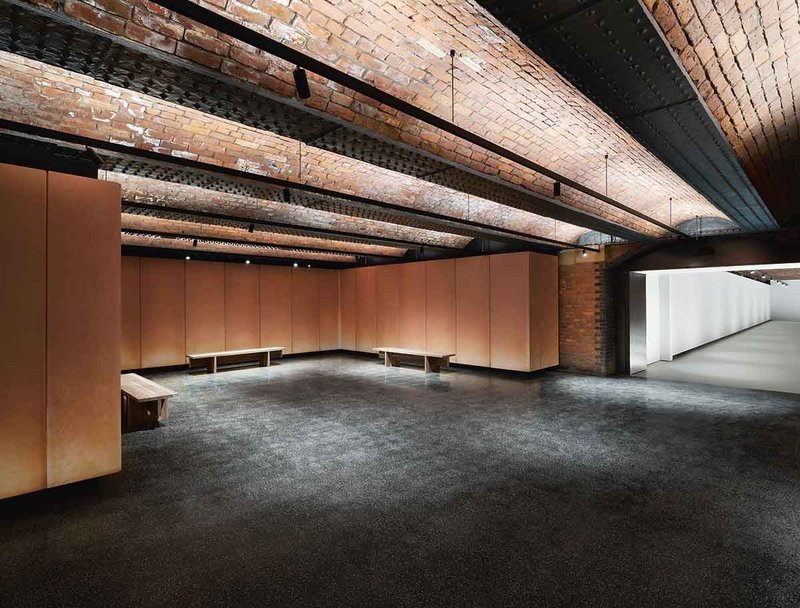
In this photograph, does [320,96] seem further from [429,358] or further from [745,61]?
[429,358]

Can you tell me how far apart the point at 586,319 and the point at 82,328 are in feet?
30.1

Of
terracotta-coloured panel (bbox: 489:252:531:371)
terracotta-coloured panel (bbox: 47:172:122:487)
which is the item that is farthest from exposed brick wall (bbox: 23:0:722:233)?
terracotta-coloured panel (bbox: 489:252:531:371)

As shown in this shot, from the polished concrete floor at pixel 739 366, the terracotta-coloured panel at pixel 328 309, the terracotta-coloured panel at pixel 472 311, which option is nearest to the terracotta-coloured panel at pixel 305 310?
the terracotta-coloured panel at pixel 328 309

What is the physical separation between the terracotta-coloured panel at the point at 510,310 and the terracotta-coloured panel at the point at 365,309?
4.33 m

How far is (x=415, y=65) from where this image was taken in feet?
11.5

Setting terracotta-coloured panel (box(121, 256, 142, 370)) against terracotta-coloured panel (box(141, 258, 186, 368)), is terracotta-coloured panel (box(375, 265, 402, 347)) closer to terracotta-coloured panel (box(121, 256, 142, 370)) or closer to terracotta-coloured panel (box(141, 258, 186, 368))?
terracotta-coloured panel (box(141, 258, 186, 368))

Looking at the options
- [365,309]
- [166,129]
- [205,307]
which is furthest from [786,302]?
[166,129]

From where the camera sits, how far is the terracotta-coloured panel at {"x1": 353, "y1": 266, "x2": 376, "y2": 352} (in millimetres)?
12703

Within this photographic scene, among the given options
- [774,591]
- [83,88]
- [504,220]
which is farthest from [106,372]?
[504,220]

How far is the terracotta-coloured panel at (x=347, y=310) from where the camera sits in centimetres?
1341

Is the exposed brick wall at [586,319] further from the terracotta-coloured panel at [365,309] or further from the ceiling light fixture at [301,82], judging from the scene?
the ceiling light fixture at [301,82]

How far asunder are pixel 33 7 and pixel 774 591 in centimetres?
480

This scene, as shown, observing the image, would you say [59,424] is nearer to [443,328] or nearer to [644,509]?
[644,509]

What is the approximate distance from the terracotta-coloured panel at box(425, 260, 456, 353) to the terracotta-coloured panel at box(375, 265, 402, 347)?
1201 mm
